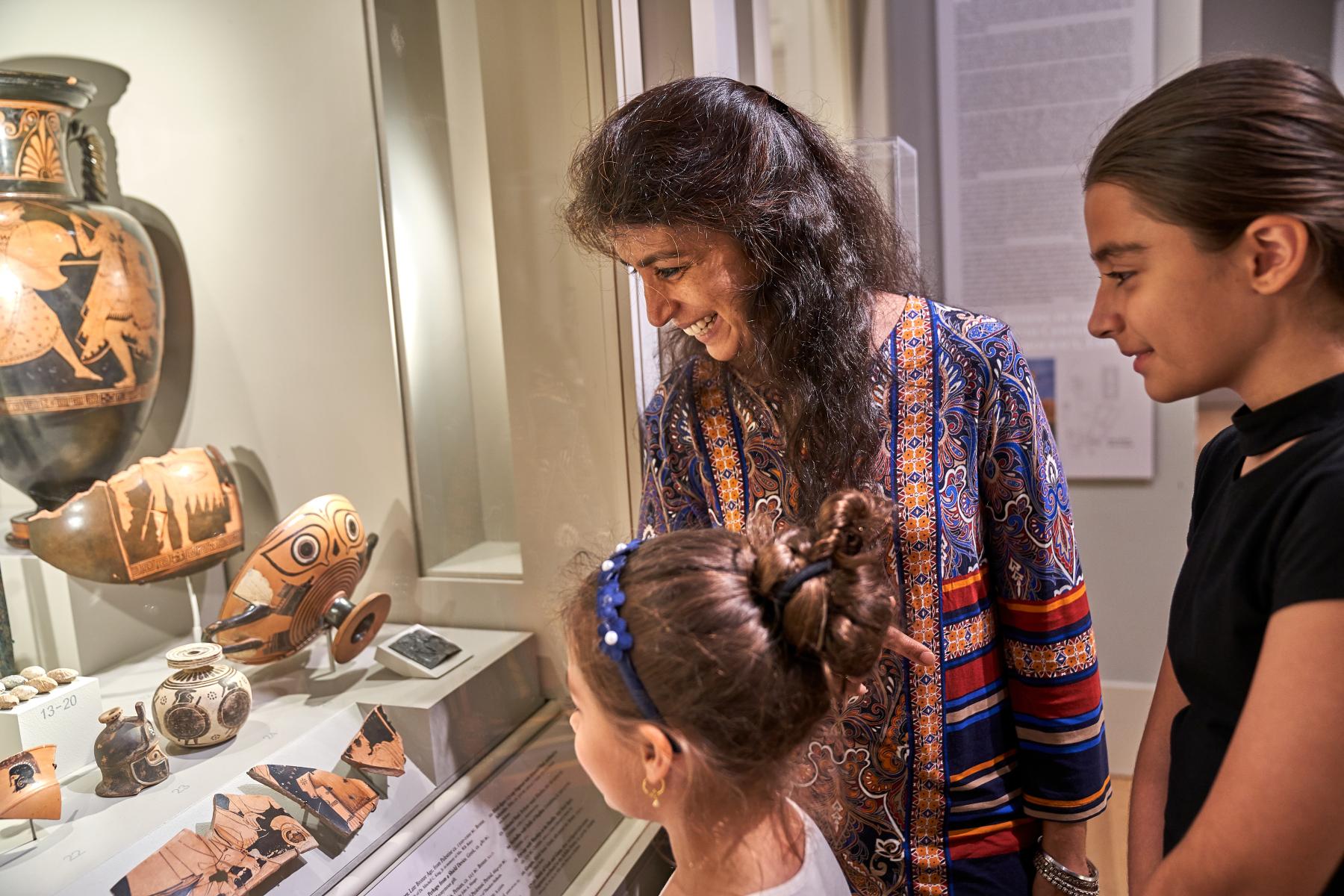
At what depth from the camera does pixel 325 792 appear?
1.45 meters

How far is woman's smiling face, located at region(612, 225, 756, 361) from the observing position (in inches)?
46.7

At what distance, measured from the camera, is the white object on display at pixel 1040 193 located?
2.61 meters

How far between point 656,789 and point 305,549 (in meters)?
1.00

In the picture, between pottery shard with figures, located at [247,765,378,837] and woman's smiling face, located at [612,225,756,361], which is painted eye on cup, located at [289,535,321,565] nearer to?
pottery shard with figures, located at [247,765,378,837]

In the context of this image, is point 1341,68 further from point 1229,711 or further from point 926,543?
point 1229,711

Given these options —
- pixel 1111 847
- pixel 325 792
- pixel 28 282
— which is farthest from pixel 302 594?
pixel 1111 847

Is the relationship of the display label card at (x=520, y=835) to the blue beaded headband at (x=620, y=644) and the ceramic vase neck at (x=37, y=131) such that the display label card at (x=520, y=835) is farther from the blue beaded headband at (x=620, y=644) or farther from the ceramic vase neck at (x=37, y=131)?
the ceramic vase neck at (x=37, y=131)

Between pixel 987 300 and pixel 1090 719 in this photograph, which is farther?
pixel 987 300

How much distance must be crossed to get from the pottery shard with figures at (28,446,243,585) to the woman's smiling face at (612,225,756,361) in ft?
3.17

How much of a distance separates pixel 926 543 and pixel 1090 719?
0.31 m

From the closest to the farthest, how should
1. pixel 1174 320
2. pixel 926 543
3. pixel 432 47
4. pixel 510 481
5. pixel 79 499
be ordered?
pixel 1174 320, pixel 926 543, pixel 79 499, pixel 432 47, pixel 510 481

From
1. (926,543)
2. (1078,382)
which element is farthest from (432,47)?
(1078,382)

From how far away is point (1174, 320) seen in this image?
2.70ft

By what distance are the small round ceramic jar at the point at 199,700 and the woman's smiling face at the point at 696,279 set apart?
83cm
